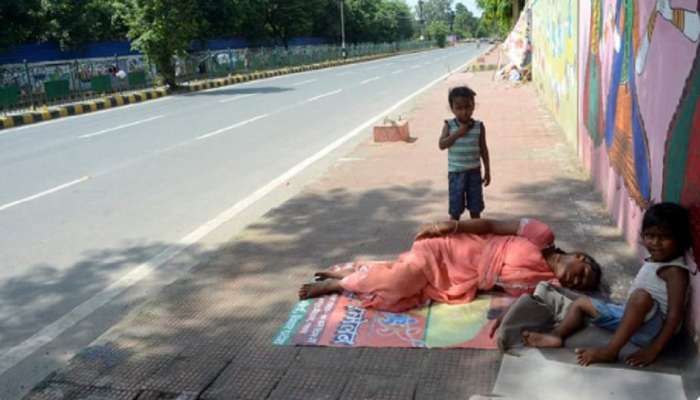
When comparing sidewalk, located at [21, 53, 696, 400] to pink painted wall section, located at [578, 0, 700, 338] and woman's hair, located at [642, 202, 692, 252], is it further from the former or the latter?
woman's hair, located at [642, 202, 692, 252]

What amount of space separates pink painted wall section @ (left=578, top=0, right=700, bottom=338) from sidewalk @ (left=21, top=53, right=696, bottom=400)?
16.6 inches

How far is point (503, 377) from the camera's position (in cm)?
293

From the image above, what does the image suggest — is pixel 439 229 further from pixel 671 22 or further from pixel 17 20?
pixel 17 20

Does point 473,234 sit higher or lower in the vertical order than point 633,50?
lower

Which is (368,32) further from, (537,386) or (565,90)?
(537,386)

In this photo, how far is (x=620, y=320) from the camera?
10.2ft

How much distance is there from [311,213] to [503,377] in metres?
3.32

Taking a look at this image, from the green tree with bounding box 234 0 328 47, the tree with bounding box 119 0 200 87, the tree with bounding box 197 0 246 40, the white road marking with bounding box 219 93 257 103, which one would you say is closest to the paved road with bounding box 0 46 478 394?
the white road marking with bounding box 219 93 257 103

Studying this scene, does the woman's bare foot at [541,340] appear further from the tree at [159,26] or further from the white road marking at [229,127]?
the tree at [159,26]

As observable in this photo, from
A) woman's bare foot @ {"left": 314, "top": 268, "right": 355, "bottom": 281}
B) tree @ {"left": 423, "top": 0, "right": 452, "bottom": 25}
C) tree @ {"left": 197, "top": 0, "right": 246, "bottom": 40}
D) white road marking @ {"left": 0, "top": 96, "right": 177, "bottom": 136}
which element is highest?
tree @ {"left": 423, "top": 0, "right": 452, "bottom": 25}

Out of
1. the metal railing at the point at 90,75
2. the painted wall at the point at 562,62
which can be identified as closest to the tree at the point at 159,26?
the metal railing at the point at 90,75

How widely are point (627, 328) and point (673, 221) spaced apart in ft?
1.68

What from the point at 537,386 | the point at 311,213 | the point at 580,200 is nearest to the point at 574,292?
the point at 537,386

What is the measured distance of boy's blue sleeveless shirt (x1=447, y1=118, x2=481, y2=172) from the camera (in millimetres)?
4641
